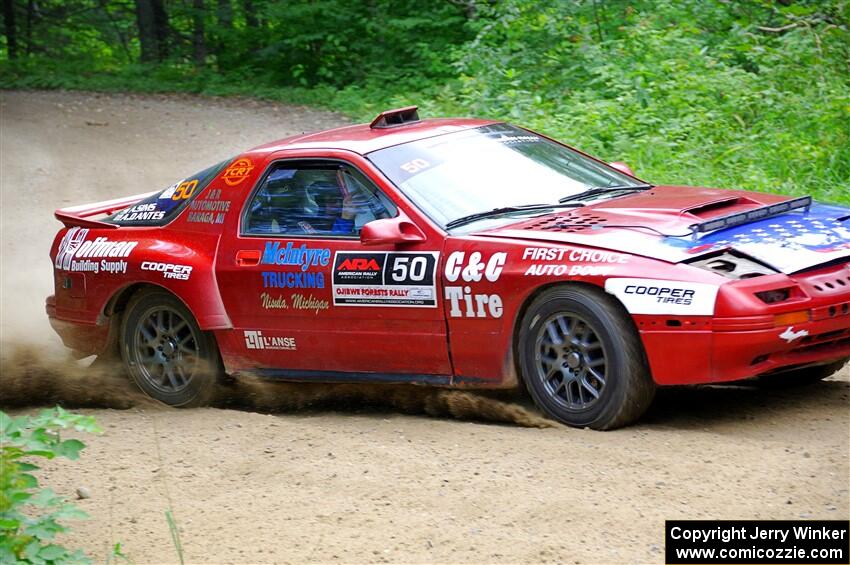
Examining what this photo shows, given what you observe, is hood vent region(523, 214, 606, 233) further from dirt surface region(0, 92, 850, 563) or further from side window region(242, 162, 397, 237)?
dirt surface region(0, 92, 850, 563)

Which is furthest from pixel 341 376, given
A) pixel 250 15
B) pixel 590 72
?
pixel 250 15

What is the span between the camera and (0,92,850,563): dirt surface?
4.26 meters

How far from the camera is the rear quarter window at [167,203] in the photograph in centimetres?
714

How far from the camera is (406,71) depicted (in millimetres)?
18781

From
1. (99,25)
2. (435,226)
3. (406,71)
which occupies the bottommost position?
(435,226)

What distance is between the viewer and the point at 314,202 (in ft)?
21.5

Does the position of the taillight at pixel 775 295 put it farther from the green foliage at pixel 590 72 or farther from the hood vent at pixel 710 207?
the green foliage at pixel 590 72

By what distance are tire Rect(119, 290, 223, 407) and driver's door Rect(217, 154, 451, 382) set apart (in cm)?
34

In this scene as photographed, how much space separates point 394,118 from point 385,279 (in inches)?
58.2

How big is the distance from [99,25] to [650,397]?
78.7 ft

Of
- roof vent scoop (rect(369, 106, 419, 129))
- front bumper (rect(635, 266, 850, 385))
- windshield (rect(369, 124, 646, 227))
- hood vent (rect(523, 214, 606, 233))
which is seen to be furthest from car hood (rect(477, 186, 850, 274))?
roof vent scoop (rect(369, 106, 419, 129))

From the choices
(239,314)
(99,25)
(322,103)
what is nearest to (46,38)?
(99,25)

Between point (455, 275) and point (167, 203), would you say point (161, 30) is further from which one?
point (455, 275)

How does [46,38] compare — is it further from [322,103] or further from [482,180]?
[482,180]
